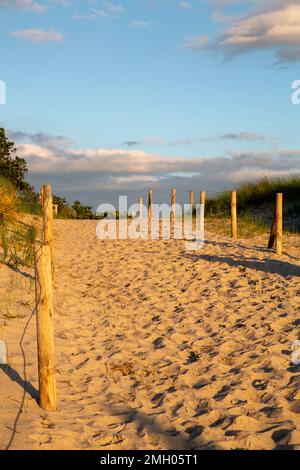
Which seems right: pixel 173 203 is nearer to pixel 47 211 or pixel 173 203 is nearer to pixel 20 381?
pixel 47 211

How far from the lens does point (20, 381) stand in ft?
16.7

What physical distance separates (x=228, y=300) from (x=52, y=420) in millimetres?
4774

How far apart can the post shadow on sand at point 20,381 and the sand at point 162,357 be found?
0.8 inches

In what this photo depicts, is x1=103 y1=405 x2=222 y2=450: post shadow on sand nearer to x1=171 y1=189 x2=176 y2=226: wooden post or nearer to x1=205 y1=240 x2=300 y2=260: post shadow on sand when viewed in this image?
x1=205 y1=240 x2=300 y2=260: post shadow on sand

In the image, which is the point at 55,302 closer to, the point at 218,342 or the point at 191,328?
the point at 191,328

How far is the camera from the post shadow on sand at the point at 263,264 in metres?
10.3

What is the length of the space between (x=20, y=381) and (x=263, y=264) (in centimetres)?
701

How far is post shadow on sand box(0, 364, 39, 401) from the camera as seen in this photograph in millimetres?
4827

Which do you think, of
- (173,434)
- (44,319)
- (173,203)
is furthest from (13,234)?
(173,434)

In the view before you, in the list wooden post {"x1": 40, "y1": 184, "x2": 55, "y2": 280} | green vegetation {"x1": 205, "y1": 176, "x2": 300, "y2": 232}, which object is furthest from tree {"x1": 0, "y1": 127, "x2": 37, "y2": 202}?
wooden post {"x1": 40, "y1": 184, "x2": 55, "y2": 280}

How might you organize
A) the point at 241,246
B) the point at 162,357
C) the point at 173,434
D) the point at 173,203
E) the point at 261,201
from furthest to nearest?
the point at 261,201 → the point at 173,203 → the point at 241,246 → the point at 162,357 → the point at 173,434

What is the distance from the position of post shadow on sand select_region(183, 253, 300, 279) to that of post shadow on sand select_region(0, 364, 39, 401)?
614 centimetres

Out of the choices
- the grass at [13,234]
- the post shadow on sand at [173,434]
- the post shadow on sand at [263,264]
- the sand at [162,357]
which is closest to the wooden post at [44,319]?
the sand at [162,357]

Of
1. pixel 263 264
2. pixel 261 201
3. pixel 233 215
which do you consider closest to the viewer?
pixel 263 264
